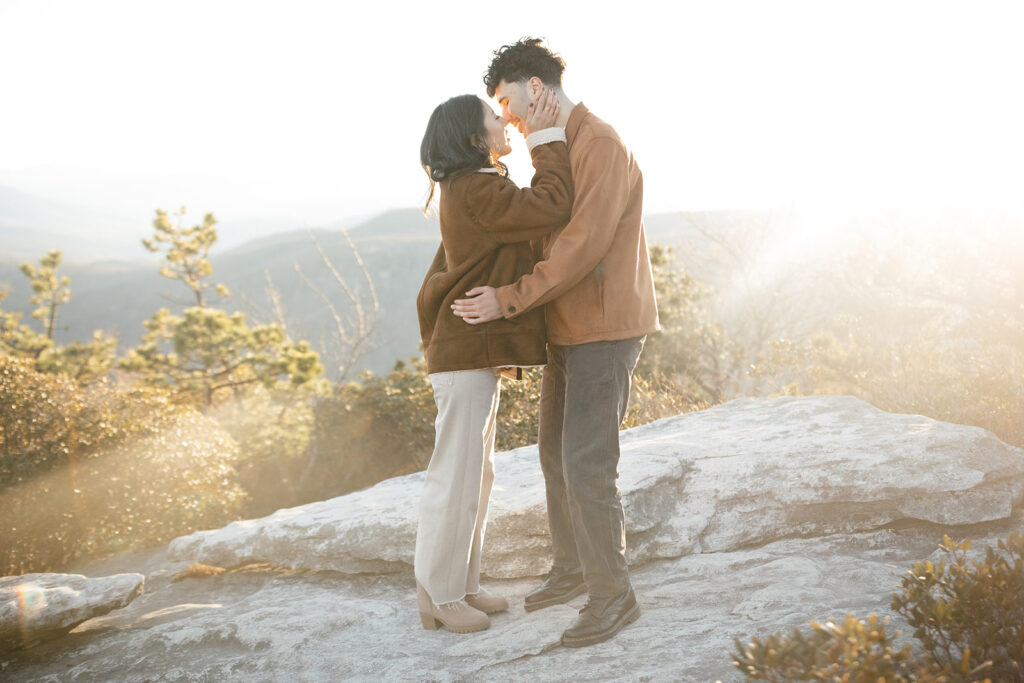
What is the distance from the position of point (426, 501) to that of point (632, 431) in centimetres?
279

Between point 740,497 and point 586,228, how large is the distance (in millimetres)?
1960

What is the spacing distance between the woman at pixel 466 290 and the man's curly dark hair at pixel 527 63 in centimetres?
11

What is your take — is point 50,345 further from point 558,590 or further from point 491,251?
point 491,251

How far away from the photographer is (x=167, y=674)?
328 cm

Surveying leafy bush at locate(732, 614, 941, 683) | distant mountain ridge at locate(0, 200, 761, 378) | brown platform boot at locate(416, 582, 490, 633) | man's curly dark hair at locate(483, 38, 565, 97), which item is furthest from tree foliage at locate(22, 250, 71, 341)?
distant mountain ridge at locate(0, 200, 761, 378)

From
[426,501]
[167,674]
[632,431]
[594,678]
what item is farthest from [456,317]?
[632,431]

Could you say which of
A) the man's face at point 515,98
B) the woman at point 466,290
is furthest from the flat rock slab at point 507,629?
the man's face at point 515,98

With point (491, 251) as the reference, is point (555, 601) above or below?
below

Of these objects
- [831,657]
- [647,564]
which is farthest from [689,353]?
[831,657]

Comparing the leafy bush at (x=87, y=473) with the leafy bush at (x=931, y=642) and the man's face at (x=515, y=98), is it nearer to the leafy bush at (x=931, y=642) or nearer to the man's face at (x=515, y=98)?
the man's face at (x=515, y=98)

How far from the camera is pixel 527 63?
3.00 metres

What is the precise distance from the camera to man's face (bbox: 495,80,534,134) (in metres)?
3.01

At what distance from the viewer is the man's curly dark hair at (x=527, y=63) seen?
3.00 metres

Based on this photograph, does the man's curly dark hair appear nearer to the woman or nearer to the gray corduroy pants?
the woman
